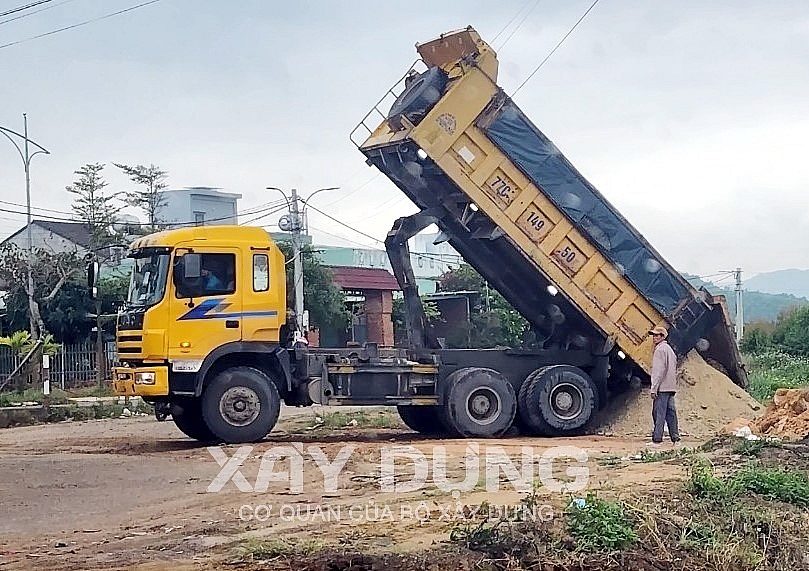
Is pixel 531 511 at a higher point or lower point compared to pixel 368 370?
lower

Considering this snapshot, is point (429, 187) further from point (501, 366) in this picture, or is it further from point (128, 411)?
point (128, 411)

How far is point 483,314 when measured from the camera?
122 ft

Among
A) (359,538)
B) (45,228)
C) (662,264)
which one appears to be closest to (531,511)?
Result: (359,538)

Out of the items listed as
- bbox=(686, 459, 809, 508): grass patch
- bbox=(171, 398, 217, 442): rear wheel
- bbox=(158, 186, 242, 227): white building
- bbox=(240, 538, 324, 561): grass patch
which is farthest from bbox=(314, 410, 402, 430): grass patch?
bbox=(158, 186, 242, 227): white building

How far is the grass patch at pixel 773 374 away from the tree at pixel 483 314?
448 centimetres

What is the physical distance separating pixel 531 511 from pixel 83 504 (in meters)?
4.57

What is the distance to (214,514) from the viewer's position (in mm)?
9445

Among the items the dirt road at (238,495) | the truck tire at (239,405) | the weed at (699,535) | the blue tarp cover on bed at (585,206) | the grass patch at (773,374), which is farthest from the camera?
the grass patch at (773,374)

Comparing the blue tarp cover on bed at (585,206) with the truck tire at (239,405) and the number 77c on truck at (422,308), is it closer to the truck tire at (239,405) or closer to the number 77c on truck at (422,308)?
the number 77c on truck at (422,308)

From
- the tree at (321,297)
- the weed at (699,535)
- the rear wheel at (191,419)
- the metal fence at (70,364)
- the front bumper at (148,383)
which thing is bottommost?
the weed at (699,535)

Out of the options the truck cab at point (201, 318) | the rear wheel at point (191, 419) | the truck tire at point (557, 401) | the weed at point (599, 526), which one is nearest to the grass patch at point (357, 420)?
the rear wheel at point (191, 419)

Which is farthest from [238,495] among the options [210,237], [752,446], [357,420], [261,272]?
[357,420]

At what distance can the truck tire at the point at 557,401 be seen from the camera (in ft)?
52.9

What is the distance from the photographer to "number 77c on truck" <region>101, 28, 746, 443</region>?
14695 millimetres
